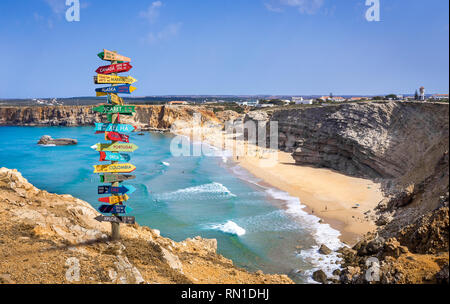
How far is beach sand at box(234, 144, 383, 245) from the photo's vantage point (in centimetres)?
1994

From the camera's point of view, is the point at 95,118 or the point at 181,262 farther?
the point at 95,118

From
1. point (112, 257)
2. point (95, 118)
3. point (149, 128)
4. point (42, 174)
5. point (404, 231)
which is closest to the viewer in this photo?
point (112, 257)

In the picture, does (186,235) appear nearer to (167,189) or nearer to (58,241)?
(58,241)

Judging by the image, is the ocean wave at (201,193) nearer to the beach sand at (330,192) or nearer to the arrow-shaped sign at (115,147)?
the beach sand at (330,192)

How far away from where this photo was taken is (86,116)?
113688 mm

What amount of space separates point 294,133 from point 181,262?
129 ft

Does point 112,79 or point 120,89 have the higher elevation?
point 112,79

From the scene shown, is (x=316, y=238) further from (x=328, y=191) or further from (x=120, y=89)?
(x=120, y=89)

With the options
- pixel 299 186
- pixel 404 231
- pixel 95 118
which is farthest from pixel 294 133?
pixel 95 118

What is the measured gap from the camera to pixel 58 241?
1105 cm

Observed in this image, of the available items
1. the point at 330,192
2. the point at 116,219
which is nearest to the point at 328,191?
the point at 330,192

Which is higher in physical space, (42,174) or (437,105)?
(437,105)

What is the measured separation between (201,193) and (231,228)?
28.6 feet

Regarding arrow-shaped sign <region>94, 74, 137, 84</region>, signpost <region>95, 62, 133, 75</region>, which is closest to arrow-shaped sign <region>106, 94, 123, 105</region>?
arrow-shaped sign <region>94, 74, 137, 84</region>
